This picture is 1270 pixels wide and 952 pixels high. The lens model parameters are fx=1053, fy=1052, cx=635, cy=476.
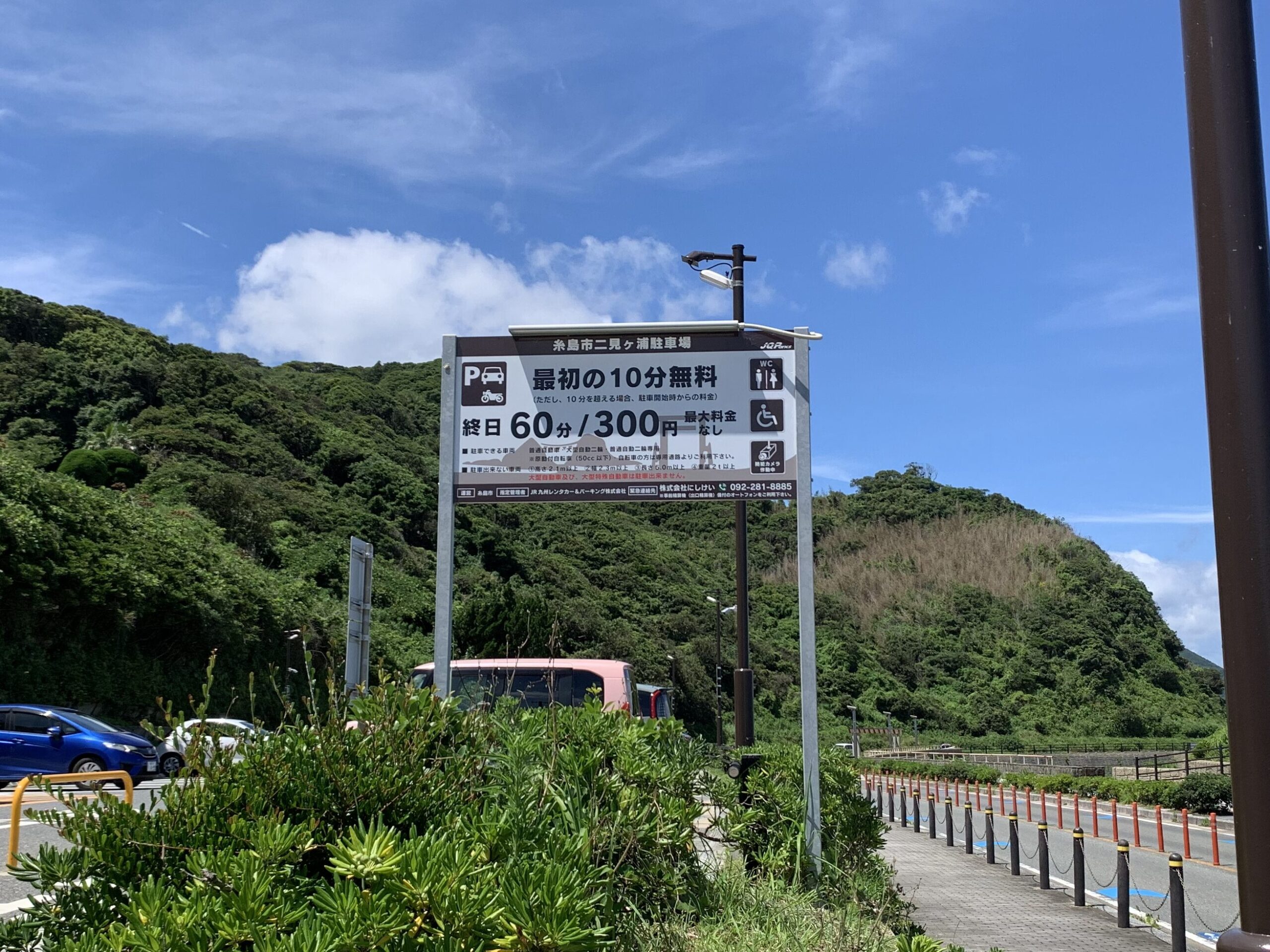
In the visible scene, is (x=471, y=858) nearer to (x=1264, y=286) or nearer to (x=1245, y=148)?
(x=1264, y=286)

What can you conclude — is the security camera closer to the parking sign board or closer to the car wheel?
the parking sign board

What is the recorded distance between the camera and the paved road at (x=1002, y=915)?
9164 millimetres

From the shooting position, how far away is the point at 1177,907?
8781 mm

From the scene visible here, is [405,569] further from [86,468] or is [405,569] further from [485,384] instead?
Result: [485,384]

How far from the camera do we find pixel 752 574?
3314 inches

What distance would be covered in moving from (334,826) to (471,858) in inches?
44.9

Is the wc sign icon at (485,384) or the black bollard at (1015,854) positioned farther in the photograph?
the black bollard at (1015,854)

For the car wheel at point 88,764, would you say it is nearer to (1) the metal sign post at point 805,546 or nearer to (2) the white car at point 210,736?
(1) the metal sign post at point 805,546

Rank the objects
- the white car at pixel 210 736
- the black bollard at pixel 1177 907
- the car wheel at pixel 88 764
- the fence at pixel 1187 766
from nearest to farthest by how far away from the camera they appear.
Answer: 1. the white car at pixel 210 736
2. the black bollard at pixel 1177 907
3. the car wheel at pixel 88 764
4. the fence at pixel 1187 766

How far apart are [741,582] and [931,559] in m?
92.0

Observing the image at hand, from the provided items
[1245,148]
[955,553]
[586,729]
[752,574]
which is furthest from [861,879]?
[955,553]

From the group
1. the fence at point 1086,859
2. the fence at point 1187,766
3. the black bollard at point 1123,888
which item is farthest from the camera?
the fence at point 1187,766

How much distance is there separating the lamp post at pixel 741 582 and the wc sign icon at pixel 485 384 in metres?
4.45

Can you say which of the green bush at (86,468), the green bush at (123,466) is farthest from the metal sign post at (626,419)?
the green bush at (123,466)
